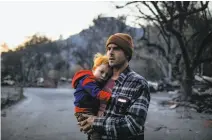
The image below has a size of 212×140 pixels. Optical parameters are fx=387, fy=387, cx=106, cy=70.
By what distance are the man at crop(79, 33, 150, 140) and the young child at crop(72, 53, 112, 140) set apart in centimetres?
9

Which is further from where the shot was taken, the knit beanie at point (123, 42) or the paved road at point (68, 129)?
the paved road at point (68, 129)

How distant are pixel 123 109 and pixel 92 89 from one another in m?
0.40

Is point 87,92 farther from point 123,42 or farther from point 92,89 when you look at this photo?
point 123,42

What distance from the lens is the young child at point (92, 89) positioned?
2838mm

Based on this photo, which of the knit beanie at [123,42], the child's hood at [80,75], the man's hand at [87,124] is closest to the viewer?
the man's hand at [87,124]

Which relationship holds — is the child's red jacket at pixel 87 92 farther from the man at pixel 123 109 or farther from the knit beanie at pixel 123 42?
the knit beanie at pixel 123 42

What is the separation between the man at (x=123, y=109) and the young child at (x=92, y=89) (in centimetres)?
9

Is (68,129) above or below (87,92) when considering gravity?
below

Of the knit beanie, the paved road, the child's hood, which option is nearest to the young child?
the child's hood

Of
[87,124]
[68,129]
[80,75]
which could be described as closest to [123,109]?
[87,124]

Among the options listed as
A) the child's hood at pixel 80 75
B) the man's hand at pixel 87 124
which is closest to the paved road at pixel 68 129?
the child's hood at pixel 80 75

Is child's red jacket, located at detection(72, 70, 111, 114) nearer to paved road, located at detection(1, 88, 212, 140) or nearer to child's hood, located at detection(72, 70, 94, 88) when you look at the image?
child's hood, located at detection(72, 70, 94, 88)

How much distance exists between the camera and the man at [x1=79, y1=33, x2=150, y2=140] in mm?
2543

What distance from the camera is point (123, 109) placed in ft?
8.57
